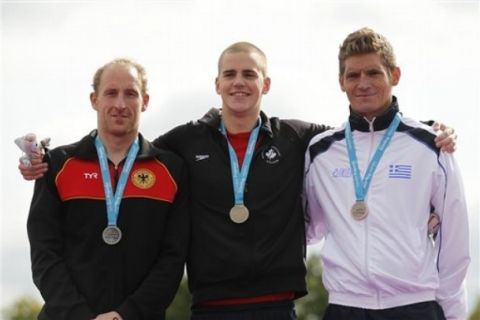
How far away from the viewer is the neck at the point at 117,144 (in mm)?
8297

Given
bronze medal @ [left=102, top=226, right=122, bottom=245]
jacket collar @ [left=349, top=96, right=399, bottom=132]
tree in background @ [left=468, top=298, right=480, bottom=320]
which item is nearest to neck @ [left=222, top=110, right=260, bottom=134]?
jacket collar @ [left=349, top=96, right=399, bottom=132]

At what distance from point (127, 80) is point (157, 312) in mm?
1764

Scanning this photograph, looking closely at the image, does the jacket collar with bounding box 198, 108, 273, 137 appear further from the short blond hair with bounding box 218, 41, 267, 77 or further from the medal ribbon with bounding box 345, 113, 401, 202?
the medal ribbon with bounding box 345, 113, 401, 202

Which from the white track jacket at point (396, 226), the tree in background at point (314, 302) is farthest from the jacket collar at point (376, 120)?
the tree in background at point (314, 302)

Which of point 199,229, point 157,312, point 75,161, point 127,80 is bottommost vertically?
point 157,312

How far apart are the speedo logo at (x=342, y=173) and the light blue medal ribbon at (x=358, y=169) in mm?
43

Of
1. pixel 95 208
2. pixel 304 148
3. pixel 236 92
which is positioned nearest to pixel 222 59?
pixel 236 92

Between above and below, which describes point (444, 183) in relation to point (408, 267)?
above

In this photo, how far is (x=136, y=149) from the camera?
8289 millimetres

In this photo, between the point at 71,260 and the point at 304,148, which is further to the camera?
the point at 304,148

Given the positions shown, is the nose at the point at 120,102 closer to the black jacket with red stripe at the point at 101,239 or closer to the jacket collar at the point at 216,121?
the black jacket with red stripe at the point at 101,239

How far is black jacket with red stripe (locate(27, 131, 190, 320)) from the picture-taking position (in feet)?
26.1

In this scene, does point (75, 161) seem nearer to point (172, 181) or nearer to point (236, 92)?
point (172, 181)

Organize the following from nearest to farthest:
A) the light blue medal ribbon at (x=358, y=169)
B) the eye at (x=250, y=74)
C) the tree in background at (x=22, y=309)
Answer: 1. the light blue medal ribbon at (x=358, y=169)
2. the eye at (x=250, y=74)
3. the tree in background at (x=22, y=309)
